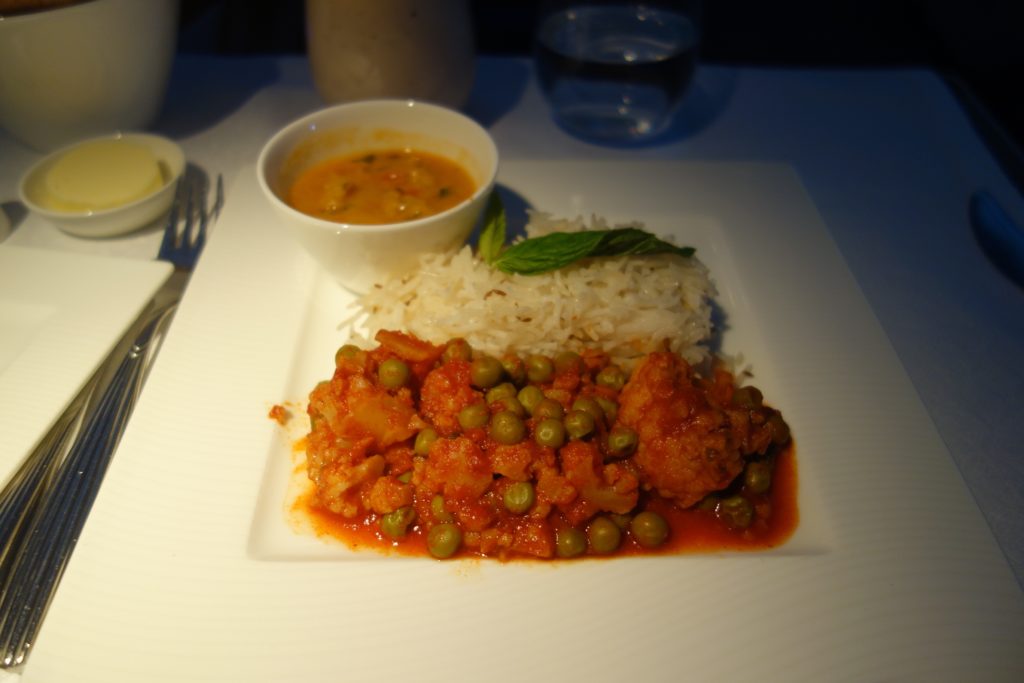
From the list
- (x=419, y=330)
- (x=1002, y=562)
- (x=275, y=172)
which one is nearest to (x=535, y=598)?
(x=419, y=330)

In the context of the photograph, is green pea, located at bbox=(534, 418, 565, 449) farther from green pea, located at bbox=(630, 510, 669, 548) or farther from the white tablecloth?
the white tablecloth

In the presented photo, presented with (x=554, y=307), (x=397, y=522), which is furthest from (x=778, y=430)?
(x=397, y=522)

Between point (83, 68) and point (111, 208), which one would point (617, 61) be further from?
point (83, 68)

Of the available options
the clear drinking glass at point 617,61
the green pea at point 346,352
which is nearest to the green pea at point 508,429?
the green pea at point 346,352

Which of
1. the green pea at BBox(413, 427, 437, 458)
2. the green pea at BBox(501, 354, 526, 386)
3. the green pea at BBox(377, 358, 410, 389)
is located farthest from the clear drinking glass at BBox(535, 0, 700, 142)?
the green pea at BBox(413, 427, 437, 458)

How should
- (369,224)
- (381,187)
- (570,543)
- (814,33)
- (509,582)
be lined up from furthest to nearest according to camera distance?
(814,33) → (381,187) → (369,224) → (570,543) → (509,582)

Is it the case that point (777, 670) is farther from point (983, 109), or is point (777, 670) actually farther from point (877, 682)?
point (983, 109)

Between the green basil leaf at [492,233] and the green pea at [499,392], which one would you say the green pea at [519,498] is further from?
the green basil leaf at [492,233]
